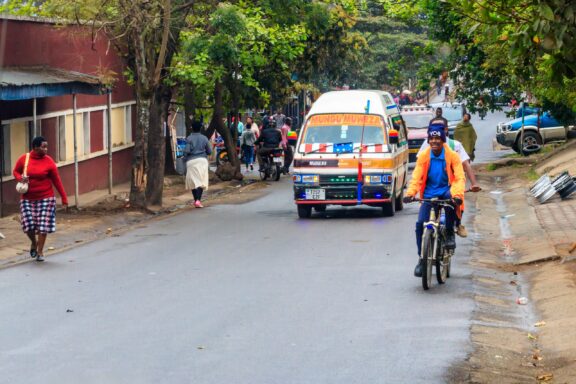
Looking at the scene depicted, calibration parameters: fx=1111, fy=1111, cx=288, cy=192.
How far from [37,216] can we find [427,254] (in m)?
6.13

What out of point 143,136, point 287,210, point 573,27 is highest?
point 573,27

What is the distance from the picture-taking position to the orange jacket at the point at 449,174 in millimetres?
12953

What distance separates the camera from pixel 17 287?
523 inches

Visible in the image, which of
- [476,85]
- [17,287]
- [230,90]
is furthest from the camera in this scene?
[476,85]

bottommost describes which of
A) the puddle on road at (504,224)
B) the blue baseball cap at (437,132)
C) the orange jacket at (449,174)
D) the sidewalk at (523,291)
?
the puddle on road at (504,224)

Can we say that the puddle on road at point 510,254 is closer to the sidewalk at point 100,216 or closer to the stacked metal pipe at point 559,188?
the stacked metal pipe at point 559,188

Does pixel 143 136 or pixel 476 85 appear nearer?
pixel 143 136

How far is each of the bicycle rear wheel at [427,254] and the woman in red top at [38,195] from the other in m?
5.84

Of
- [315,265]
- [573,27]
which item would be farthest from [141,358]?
[315,265]

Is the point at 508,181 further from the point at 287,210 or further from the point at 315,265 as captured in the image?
the point at 315,265

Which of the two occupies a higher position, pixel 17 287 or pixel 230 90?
pixel 230 90

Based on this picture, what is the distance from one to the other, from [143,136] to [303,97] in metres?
40.5

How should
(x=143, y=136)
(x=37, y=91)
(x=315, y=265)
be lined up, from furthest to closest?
1. (x=143, y=136)
2. (x=37, y=91)
3. (x=315, y=265)

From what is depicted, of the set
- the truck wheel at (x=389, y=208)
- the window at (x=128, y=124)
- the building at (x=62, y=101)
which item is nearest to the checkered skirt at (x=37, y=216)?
the building at (x=62, y=101)
